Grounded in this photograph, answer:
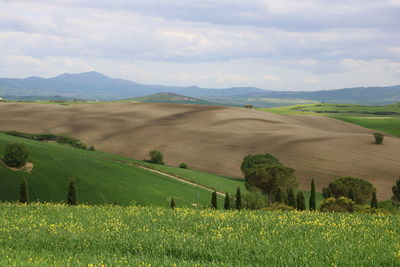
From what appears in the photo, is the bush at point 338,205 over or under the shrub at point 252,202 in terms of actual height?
over

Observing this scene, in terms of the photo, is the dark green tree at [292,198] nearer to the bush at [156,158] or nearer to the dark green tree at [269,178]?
the dark green tree at [269,178]

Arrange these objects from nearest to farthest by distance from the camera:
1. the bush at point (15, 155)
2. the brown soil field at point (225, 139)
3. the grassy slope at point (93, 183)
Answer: the grassy slope at point (93, 183), the bush at point (15, 155), the brown soil field at point (225, 139)

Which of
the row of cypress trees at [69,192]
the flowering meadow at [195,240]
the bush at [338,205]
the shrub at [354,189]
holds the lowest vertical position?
the shrub at [354,189]

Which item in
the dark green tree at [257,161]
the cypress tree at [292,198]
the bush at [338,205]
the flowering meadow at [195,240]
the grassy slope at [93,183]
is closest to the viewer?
the flowering meadow at [195,240]

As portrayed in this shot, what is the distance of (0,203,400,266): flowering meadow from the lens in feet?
53.1

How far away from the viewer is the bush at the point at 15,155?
70625 millimetres

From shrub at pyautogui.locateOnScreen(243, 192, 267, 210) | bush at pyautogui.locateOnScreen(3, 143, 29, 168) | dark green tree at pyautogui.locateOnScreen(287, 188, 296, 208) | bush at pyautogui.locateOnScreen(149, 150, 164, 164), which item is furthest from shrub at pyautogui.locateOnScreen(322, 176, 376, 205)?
bush at pyautogui.locateOnScreen(3, 143, 29, 168)

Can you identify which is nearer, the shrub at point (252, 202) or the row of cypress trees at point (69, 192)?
the row of cypress trees at point (69, 192)

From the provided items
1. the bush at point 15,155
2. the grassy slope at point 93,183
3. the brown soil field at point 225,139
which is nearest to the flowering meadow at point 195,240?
the grassy slope at point 93,183

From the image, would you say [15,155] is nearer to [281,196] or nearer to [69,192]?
[69,192]

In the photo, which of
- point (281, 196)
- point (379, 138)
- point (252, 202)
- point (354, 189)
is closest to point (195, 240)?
point (281, 196)

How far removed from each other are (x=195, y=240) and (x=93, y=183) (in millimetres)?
57783

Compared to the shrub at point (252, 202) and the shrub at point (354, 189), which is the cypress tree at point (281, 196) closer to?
the shrub at point (252, 202)

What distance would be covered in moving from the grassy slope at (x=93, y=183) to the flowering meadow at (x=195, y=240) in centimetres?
4077
